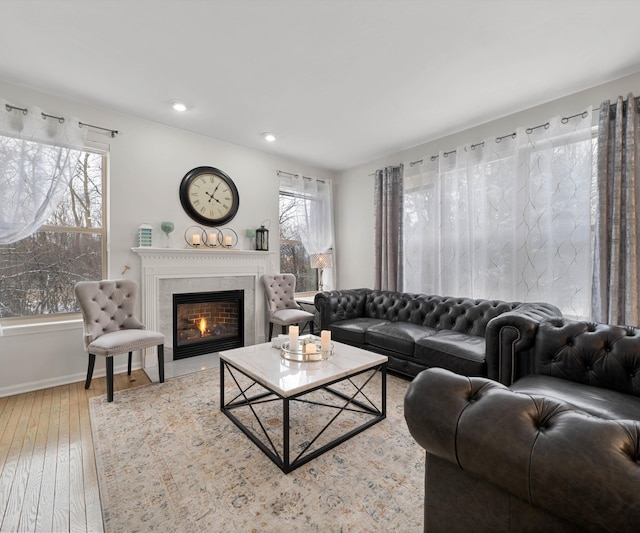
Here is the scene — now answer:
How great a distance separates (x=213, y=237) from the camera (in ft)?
12.7

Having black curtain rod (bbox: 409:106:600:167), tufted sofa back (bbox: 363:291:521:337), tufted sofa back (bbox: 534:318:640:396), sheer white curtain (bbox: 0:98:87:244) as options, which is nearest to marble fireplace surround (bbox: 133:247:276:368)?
sheer white curtain (bbox: 0:98:87:244)

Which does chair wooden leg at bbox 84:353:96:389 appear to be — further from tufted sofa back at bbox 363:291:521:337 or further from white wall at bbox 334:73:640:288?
white wall at bbox 334:73:640:288

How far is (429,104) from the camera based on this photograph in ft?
10.1

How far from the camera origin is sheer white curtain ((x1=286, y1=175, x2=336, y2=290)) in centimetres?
Result: 475

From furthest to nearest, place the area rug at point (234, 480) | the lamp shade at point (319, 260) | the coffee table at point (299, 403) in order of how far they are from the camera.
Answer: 1. the lamp shade at point (319, 260)
2. the coffee table at point (299, 403)
3. the area rug at point (234, 480)

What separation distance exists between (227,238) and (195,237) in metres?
0.39

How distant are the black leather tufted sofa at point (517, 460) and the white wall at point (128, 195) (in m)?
3.37

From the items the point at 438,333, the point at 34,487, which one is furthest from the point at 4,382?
the point at 438,333

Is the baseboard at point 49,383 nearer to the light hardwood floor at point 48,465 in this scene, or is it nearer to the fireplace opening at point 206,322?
the light hardwood floor at point 48,465

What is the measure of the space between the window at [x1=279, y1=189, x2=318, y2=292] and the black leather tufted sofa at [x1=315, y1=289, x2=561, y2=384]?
1.10m

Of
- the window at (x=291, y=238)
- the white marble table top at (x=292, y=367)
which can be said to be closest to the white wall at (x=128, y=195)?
the window at (x=291, y=238)

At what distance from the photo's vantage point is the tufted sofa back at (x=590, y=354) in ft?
5.61

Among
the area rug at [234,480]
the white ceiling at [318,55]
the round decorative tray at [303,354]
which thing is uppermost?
the white ceiling at [318,55]

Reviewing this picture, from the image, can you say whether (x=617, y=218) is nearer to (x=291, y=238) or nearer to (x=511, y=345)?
(x=511, y=345)
